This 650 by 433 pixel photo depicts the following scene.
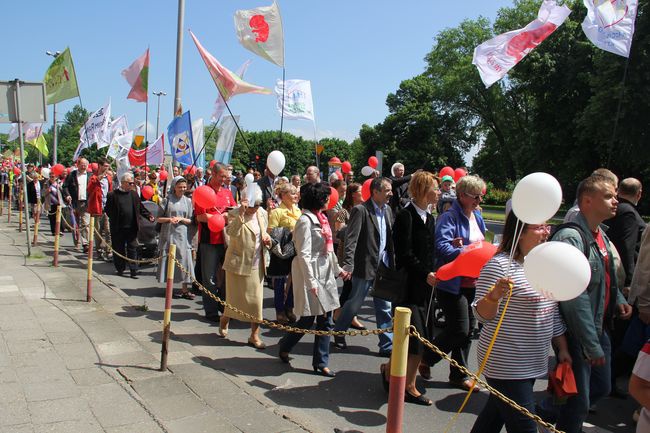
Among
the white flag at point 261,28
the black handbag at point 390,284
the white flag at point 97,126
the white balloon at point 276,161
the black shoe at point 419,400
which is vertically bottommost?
the black shoe at point 419,400

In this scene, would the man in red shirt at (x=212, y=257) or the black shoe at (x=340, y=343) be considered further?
the man in red shirt at (x=212, y=257)

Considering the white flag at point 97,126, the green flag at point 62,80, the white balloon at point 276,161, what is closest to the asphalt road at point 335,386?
the white balloon at point 276,161

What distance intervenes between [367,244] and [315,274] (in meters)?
0.80

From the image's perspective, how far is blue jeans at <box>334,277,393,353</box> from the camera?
216 inches

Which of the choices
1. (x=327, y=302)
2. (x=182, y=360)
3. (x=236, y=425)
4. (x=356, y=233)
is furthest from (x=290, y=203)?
(x=236, y=425)

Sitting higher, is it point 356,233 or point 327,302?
point 356,233

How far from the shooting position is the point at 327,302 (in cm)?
523

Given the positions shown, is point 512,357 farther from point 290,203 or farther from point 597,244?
point 290,203

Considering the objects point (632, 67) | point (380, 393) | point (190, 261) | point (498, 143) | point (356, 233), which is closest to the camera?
point (380, 393)

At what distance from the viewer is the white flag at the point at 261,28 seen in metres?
9.91

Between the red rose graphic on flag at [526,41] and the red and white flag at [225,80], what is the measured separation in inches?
180

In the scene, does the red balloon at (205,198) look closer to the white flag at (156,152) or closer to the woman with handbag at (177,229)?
the woman with handbag at (177,229)

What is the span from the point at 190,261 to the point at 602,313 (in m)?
6.44

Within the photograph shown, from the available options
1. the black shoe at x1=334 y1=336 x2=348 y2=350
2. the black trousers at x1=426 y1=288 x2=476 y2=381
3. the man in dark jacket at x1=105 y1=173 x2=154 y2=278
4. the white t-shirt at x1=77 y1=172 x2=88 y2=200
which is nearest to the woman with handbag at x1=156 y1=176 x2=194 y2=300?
the man in dark jacket at x1=105 y1=173 x2=154 y2=278
